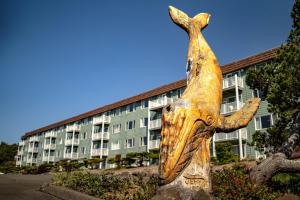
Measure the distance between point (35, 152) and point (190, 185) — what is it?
71417mm

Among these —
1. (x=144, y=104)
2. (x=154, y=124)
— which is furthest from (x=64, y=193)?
(x=144, y=104)

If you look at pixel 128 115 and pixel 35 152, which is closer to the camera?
pixel 128 115

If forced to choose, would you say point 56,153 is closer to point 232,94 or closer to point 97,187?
point 232,94

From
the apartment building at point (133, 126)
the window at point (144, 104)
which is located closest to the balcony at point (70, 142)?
the apartment building at point (133, 126)

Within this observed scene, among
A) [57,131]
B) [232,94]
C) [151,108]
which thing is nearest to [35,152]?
[57,131]

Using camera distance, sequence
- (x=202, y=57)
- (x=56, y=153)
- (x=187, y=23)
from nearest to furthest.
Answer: (x=202, y=57) → (x=187, y=23) → (x=56, y=153)

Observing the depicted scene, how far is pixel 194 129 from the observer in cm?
446

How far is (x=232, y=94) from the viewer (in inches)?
1161

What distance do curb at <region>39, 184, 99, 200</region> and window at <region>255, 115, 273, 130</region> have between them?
21.1 metres

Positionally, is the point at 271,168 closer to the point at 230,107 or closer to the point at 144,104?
the point at 230,107

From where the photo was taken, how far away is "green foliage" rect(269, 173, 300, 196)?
348 inches

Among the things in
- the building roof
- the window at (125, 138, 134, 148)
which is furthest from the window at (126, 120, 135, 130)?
the building roof

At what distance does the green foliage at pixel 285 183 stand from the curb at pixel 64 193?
19.2ft

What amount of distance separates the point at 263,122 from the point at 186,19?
22461 mm
